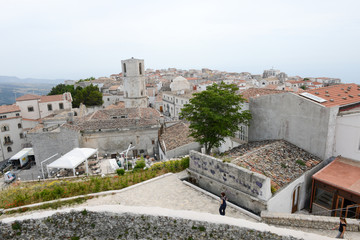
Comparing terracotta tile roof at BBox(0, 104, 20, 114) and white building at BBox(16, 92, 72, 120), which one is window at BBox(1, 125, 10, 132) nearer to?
terracotta tile roof at BBox(0, 104, 20, 114)

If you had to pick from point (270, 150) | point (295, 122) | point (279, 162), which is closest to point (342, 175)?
point (279, 162)

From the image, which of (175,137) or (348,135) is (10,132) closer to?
(175,137)

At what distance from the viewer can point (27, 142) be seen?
40250 mm

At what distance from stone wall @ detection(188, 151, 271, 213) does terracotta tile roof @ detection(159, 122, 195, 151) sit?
25.6 feet

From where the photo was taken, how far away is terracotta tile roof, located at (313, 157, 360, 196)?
10.5m

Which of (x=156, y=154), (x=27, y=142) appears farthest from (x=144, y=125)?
(x=27, y=142)

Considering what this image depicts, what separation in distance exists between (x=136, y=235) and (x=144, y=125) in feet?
54.7

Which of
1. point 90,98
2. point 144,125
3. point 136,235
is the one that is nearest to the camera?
point 136,235

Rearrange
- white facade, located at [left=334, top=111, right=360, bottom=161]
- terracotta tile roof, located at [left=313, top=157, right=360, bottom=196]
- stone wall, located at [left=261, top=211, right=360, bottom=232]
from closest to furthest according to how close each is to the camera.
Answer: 1. stone wall, located at [left=261, top=211, right=360, bottom=232]
2. terracotta tile roof, located at [left=313, top=157, right=360, bottom=196]
3. white facade, located at [left=334, top=111, right=360, bottom=161]

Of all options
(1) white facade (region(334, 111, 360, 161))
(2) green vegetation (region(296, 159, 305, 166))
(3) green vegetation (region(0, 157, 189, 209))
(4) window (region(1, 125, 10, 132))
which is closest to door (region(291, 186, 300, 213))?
(2) green vegetation (region(296, 159, 305, 166))

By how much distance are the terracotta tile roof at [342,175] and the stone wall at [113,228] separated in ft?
17.8

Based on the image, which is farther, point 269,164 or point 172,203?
point 269,164

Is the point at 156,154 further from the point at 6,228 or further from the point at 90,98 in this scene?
the point at 90,98

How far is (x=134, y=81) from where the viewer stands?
41812 mm
